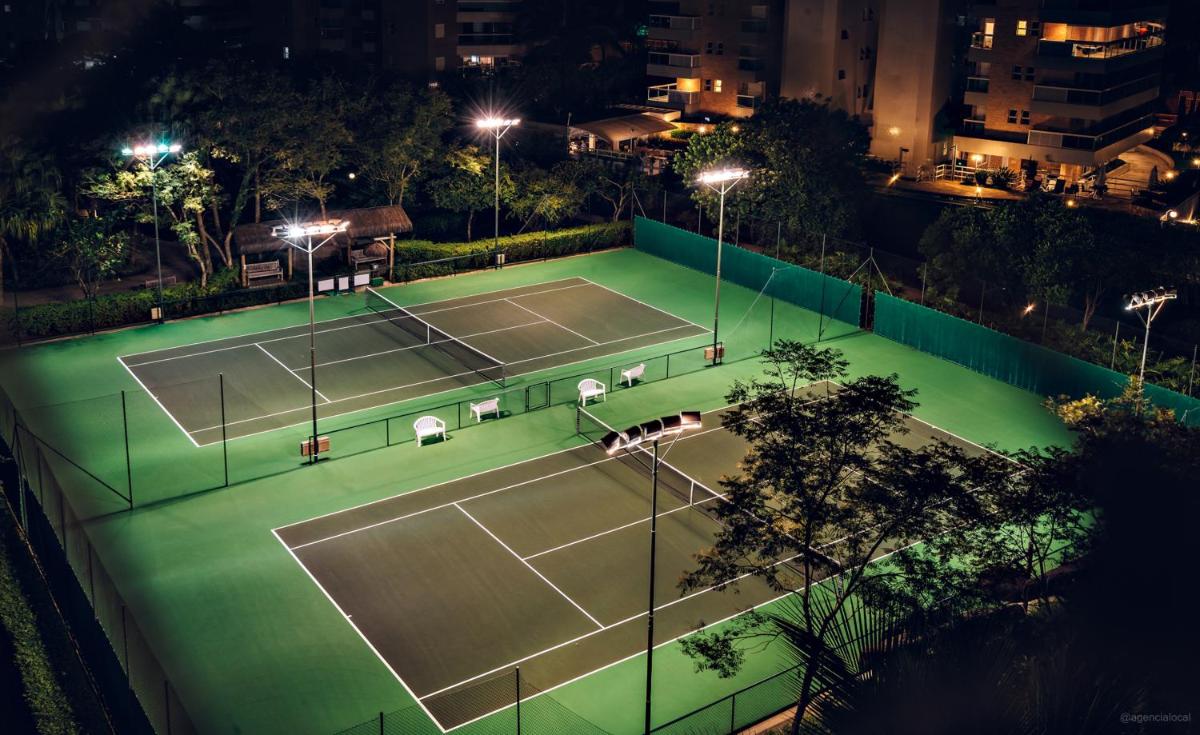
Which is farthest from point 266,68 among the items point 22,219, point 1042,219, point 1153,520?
point 1153,520

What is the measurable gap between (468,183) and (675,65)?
39.3 metres

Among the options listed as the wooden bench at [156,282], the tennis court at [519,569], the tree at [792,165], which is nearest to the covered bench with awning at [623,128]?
the tree at [792,165]

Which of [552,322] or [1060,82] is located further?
[1060,82]

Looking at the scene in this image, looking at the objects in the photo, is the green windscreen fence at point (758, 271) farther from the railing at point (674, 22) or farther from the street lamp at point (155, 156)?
the railing at point (674, 22)

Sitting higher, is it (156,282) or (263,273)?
(263,273)

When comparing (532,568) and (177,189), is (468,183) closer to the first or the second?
(177,189)

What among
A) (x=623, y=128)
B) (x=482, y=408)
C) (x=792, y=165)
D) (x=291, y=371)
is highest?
(x=792, y=165)

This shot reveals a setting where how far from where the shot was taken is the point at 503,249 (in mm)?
54781

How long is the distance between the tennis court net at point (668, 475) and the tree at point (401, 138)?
834 inches

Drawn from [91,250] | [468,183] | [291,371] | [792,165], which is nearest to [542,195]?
[468,183]

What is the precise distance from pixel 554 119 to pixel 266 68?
116 feet

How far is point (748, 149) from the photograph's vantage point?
184ft

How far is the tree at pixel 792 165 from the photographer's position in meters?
53.4

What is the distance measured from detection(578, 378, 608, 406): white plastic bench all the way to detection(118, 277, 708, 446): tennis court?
2692 mm
